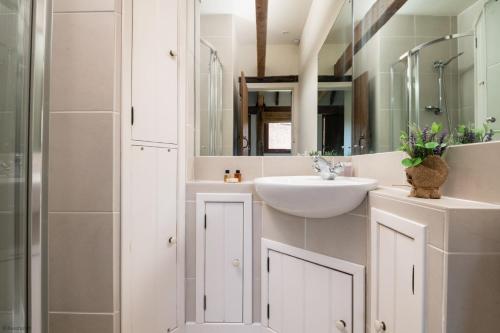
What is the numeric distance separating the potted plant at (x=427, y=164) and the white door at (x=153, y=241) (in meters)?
1.01

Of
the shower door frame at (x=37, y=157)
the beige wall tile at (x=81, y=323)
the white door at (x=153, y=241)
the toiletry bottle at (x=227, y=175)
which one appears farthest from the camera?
the toiletry bottle at (x=227, y=175)

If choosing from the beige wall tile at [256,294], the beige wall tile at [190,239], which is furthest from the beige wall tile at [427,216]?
the beige wall tile at [190,239]

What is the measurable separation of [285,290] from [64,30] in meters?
1.46

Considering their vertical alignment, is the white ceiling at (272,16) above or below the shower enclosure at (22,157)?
above

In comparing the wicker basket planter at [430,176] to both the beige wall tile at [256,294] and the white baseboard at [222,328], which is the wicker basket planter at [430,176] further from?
the white baseboard at [222,328]

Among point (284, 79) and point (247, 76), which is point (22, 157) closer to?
point (247, 76)

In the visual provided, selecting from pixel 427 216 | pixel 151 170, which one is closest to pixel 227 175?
pixel 151 170


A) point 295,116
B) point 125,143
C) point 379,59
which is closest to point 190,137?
point 125,143

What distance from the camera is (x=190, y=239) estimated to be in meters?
1.34

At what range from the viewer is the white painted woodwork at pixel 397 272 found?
64 centimetres

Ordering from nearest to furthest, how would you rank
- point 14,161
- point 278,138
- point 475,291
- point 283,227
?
1. point 475,291
2. point 14,161
3. point 283,227
4. point 278,138

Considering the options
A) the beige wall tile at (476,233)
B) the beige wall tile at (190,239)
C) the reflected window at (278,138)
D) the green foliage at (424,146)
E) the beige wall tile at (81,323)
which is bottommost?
the beige wall tile at (81,323)

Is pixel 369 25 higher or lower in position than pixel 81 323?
higher

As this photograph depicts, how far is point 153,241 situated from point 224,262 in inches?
16.4
